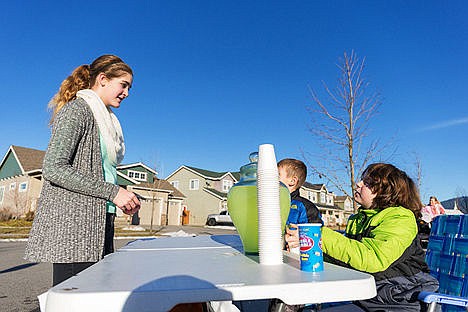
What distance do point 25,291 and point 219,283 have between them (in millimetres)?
5365

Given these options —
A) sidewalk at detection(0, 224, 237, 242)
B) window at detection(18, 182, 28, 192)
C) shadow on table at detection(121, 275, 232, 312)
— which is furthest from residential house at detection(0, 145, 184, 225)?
shadow on table at detection(121, 275, 232, 312)

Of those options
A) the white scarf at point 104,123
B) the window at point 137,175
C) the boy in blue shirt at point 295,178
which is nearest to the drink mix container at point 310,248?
the white scarf at point 104,123

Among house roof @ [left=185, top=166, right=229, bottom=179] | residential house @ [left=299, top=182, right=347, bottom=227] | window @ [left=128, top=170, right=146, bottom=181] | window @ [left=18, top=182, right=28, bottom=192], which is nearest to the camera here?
window @ [left=18, top=182, right=28, bottom=192]

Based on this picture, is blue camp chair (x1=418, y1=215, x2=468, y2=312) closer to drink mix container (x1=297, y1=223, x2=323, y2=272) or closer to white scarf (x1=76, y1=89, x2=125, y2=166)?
drink mix container (x1=297, y1=223, x2=323, y2=272)

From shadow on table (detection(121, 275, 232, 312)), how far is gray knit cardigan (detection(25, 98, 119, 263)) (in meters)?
0.88

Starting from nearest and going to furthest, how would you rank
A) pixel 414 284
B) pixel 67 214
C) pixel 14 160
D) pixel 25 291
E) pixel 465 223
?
pixel 67 214 < pixel 414 284 < pixel 465 223 < pixel 25 291 < pixel 14 160

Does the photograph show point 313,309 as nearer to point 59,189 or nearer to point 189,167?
point 59,189

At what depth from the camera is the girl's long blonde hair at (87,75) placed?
1.84m

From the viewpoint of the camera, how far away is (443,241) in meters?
2.30

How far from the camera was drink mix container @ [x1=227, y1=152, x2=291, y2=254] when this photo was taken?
1257mm

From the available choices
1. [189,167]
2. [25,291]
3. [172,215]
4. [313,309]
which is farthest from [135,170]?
[313,309]

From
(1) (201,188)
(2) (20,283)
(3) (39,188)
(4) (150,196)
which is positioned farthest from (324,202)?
(2) (20,283)

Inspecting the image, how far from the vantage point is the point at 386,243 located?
1.64 metres

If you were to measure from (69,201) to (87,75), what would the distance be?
78cm
